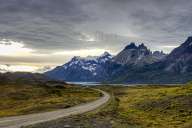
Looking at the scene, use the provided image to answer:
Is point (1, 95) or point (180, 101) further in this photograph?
point (1, 95)

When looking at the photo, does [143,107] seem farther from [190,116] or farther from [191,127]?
[191,127]

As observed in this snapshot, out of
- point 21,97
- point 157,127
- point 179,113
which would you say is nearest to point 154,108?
point 179,113

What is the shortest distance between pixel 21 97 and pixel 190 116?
11237 centimetres

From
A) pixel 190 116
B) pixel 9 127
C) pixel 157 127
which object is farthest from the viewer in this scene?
pixel 190 116

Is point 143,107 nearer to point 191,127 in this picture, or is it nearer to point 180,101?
point 180,101

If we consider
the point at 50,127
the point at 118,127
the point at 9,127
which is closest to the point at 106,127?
the point at 118,127

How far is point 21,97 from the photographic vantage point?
16850 cm

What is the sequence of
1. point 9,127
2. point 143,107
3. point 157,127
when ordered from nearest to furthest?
point 9,127
point 157,127
point 143,107

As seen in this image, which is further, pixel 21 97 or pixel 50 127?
pixel 21 97

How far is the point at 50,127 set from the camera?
39031 millimetres

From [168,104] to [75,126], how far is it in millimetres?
48350

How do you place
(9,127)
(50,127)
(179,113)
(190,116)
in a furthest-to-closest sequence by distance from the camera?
(179,113), (190,116), (9,127), (50,127)

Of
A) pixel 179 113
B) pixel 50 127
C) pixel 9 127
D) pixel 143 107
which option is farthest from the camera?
pixel 143 107

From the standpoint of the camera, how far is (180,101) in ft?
274
